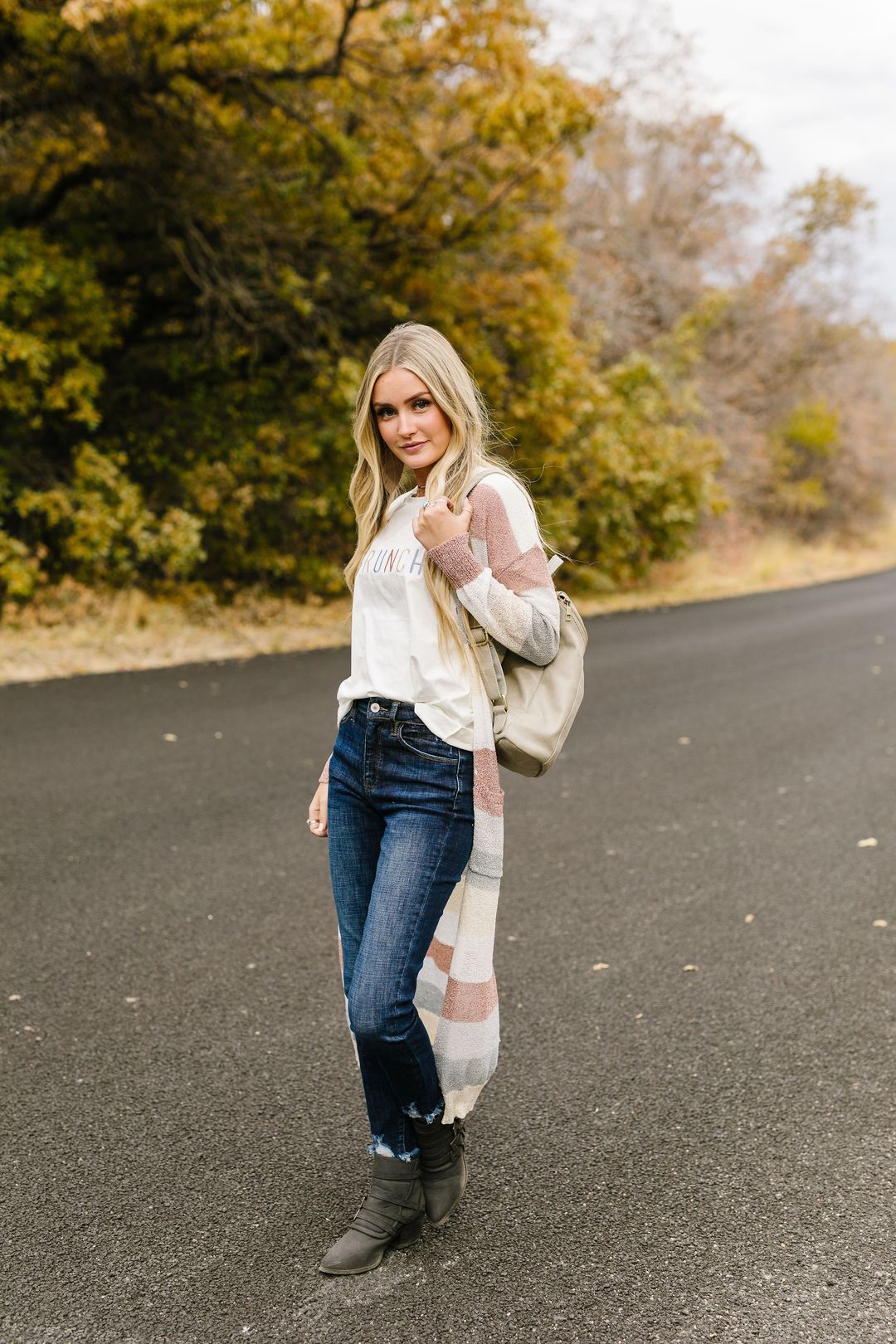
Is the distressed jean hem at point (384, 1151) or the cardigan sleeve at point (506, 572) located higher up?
the cardigan sleeve at point (506, 572)

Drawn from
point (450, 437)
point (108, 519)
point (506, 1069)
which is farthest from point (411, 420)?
point (108, 519)

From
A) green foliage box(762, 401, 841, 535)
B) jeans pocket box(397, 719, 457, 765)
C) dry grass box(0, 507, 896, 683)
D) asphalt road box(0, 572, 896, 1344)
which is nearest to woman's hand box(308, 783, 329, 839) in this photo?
jeans pocket box(397, 719, 457, 765)

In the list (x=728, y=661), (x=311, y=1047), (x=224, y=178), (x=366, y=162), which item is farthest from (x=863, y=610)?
Result: (x=311, y=1047)

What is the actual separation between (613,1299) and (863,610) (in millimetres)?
15675

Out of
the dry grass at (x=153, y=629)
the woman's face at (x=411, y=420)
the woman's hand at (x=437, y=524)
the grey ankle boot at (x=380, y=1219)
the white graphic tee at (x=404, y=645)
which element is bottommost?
the dry grass at (x=153, y=629)

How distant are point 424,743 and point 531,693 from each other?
0.27 metres

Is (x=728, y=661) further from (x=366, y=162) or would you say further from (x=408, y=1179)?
(x=408, y=1179)

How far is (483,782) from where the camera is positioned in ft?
8.16

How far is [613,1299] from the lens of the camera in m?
2.49

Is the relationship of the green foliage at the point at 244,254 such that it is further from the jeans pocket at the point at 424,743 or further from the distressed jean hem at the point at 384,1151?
the distressed jean hem at the point at 384,1151

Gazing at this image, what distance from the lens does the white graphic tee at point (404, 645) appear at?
2.49 meters

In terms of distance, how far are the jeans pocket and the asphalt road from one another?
3.85ft

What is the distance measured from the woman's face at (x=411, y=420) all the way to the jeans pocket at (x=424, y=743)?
593mm

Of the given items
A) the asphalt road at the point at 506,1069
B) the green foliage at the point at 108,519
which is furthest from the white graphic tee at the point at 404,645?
the green foliage at the point at 108,519
